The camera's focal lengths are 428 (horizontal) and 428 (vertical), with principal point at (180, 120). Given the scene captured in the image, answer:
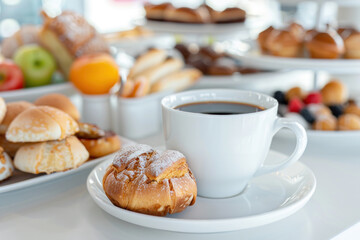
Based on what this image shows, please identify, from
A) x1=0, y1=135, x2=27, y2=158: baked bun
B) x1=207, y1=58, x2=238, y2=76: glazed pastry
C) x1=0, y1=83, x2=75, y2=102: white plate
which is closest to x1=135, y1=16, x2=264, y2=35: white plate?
x1=207, y1=58, x2=238, y2=76: glazed pastry

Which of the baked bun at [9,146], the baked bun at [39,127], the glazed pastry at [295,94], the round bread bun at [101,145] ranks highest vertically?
the baked bun at [39,127]

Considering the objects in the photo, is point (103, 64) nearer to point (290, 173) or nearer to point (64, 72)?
point (64, 72)

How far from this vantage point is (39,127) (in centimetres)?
61

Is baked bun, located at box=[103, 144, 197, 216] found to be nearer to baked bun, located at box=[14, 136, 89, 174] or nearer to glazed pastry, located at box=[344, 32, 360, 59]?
baked bun, located at box=[14, 136, 89, 174]

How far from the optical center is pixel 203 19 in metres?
1.51

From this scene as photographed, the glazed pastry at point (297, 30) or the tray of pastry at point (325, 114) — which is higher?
the glazed pastry at point (297, 30)

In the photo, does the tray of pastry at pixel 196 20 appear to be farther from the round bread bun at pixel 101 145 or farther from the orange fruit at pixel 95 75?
the round bread bun at pixel 101 145

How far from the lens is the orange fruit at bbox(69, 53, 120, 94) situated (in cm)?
88

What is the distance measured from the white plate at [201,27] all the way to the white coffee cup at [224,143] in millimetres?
837

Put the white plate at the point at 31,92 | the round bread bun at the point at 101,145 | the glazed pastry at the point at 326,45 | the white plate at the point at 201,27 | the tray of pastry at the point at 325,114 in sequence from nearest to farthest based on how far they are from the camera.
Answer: the round bread bun at the point at 101,145 < the tray of pastry at the point at 325,114 < the white plate at the point at 31,92 < the glazed pastry at the point at 326,45 < the white plate at the point at 201,27

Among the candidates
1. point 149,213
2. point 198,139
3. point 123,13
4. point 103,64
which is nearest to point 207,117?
point 198,139

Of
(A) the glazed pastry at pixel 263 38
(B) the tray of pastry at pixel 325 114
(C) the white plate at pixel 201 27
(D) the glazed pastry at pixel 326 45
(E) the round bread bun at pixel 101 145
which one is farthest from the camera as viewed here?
(C) the white plate at pixel 201 27

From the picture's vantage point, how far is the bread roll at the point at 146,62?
103 cm

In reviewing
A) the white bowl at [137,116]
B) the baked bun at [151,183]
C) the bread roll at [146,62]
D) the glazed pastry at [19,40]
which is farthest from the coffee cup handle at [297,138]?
the glazed pastry at [19,40]
